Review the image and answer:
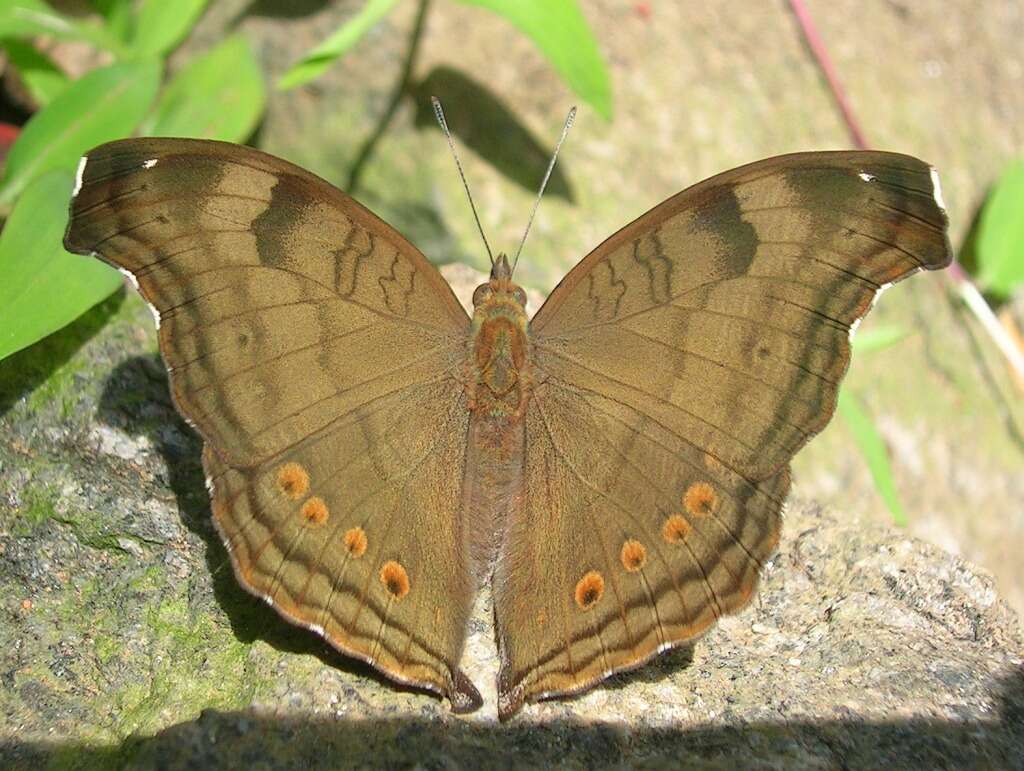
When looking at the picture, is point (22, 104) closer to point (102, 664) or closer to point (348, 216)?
point (348, 216)

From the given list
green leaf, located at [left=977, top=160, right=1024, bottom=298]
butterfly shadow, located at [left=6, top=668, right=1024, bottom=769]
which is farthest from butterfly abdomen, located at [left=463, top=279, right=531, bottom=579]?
green leaf, located at [left=977, top=160, right=1024, bottom=298]

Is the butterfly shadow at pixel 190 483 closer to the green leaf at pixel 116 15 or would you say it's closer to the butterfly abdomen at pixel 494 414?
the butterfly abdomen at pixel 494 414

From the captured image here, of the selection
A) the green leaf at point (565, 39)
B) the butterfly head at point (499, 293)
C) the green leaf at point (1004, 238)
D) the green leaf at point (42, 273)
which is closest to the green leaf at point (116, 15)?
the green leaf at point (42, 273)

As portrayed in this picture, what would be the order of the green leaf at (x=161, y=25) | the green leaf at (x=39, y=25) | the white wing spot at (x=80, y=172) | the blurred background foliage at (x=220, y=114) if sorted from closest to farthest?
the white wing spot at (x=80, y=172) < the blurred background foliage at (x=220, y=114) < the green leaf at (x=39, y=25) < the green leaf at (x=161, y=25)

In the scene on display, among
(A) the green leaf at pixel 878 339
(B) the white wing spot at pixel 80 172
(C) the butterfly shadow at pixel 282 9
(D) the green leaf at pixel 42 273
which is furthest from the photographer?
(C) the butterfly shadow at pixel 282 9

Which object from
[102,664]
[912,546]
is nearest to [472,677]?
[102,664]

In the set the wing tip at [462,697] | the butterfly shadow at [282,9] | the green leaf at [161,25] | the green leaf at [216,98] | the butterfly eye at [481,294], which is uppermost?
the butterfly shadow at [282,9]
